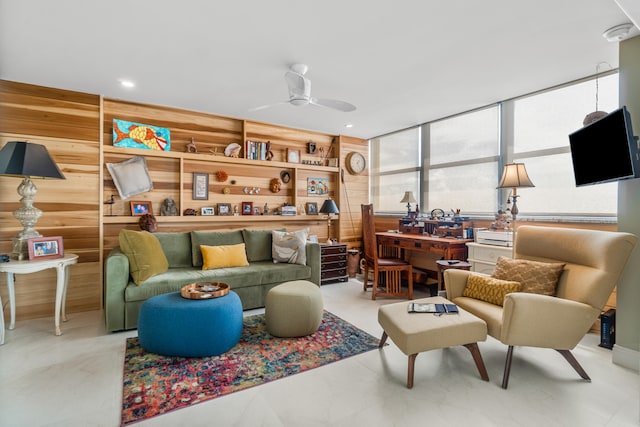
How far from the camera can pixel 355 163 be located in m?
5.68

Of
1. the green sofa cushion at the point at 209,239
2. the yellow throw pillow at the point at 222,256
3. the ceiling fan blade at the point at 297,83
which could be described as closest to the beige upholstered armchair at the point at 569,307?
the ceiling fan blade at the point at 297,83

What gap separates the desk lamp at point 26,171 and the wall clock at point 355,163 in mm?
4070

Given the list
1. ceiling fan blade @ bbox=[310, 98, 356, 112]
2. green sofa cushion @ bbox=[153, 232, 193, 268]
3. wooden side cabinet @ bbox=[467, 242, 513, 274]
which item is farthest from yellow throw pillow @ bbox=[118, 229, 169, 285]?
wooden side cabinet @ bbox=[467, 242, 513, 274]

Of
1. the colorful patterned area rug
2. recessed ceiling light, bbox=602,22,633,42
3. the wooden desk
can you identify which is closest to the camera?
the colorful patterned area rug

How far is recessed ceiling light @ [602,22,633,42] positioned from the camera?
2.19 meters

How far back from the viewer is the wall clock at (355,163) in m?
5.62

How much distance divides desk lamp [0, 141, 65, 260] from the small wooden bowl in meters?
1.60

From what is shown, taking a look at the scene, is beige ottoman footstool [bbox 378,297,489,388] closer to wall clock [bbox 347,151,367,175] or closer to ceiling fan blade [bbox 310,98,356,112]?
ceiling fan blade [bbox 310,98,356,112]

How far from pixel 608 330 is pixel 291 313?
8.87 feet

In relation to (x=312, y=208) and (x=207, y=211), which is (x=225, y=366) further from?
(x=312, y=208)

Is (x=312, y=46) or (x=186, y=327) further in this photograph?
(x=312, y=46)

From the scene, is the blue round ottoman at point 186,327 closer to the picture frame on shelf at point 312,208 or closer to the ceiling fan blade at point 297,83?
the ceiling fan blade at point 297,83

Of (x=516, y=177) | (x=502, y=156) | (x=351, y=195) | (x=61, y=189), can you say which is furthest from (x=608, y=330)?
(x=61, y=189)

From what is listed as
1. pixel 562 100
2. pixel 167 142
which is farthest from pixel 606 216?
pixel 167 142
